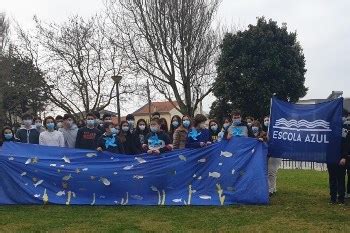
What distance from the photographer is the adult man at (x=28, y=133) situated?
1073cm

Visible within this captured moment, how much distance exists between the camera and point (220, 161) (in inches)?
373

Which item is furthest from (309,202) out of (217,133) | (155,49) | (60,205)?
(155,49)

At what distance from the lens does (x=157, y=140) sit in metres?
9.82

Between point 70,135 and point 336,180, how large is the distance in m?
5.76

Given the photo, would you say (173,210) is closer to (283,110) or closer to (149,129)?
(149,129)

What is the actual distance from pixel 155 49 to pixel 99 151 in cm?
1442

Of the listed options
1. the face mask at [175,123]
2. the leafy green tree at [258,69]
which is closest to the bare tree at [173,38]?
the leafy green tree at [258,69]

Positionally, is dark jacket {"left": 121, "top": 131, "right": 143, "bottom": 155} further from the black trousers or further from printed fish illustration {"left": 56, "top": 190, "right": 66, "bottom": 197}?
the black trousers

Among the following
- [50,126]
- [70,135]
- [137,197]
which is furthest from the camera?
[70,135]

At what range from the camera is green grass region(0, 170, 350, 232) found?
288 inches

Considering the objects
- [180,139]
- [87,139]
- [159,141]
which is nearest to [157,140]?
[159,141]

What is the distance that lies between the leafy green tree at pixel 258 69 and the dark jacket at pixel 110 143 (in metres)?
15.4

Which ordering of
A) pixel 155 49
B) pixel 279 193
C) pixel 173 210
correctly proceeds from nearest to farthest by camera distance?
pixel 173 210 < pixel 279 193 < pixel 155 49

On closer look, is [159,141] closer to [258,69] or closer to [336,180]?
[336,180]
